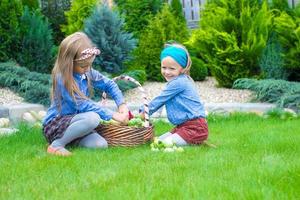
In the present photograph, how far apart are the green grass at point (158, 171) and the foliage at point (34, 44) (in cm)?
356

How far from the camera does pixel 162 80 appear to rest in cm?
1070

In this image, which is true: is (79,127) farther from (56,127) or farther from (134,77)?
(134,77)

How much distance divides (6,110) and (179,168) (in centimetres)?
403

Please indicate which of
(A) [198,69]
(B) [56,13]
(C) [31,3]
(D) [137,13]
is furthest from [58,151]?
(B) [56,13]

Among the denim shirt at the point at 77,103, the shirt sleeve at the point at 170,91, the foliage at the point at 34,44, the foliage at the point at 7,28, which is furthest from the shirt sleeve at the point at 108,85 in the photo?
the foliage at the point at 7,28

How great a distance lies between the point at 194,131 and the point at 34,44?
4.54 metres

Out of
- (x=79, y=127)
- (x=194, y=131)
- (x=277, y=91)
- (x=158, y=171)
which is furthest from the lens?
(x=277, y=91)

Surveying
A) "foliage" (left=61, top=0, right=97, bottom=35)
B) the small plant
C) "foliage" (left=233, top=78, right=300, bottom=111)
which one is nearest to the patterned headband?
the small plant

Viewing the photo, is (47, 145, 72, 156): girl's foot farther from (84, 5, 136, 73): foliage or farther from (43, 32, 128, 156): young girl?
(84, 5, 136, 73): foliage

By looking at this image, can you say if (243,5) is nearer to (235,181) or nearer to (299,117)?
(299,117)

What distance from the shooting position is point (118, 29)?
390 inches

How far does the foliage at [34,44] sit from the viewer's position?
9828 mm

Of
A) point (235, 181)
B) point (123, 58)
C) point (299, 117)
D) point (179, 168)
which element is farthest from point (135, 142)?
point (123, 58)

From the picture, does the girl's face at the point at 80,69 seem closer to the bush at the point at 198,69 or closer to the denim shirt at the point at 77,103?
the denim shirt at the point at 77,103
